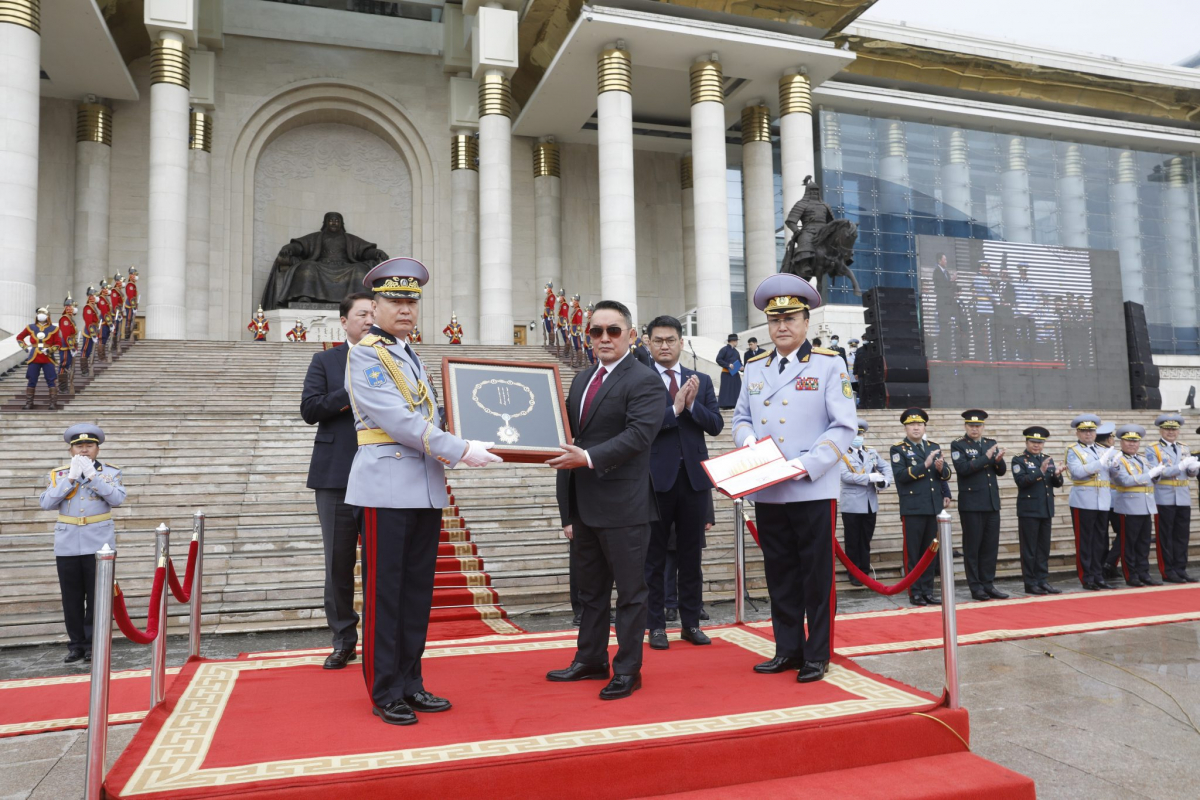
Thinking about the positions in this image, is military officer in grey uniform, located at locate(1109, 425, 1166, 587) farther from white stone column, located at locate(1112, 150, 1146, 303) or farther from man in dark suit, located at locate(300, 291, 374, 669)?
white stone column, located at locate(1112, 150, 1146, 303)

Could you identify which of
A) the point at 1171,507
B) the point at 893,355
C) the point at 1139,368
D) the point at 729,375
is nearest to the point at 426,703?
the point at 1171,507

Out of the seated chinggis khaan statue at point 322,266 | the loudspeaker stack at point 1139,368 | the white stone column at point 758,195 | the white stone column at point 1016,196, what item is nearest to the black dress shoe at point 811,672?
the loudspeaker stack at point 1139,368

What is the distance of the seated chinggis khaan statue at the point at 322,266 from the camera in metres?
21.4

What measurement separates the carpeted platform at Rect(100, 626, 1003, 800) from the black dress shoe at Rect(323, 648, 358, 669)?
0.22 metres

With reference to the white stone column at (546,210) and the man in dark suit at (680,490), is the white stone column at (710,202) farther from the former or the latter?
the man in dark suit at (680,490)

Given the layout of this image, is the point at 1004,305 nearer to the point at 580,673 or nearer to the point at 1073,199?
the point at 580,673

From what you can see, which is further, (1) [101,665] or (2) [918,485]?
(2) [918,485]

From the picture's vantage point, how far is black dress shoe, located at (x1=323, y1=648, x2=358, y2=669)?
4332mm

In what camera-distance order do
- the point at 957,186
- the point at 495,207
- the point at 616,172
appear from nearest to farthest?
the point at 616,172 → the point at 495,207 → the point at 957,186

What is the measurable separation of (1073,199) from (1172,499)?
21.1 m

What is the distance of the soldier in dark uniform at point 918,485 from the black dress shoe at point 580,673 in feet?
13.1

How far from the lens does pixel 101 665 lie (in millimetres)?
2781

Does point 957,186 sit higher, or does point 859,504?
point 957,186

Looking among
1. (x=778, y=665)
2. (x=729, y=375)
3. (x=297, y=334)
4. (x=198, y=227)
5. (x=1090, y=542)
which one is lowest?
(x=778, y=665)
